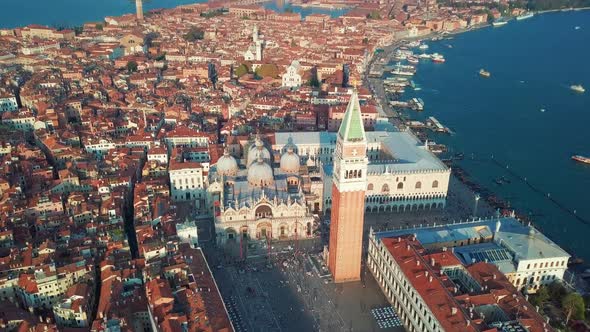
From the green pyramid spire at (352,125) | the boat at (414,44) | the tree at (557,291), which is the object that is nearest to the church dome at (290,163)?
the green pyramid spire at (352,125)

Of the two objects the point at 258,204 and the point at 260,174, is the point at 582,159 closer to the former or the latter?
the point at 260,174

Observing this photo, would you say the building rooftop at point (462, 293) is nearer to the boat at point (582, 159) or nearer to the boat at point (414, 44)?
the boat at point (582, 159)

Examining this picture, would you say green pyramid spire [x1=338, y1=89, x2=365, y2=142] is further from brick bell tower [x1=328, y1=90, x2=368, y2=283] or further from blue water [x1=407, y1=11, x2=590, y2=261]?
blue water [x1=407, y1=11, x2=590, y2=261]

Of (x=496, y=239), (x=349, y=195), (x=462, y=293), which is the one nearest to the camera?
(x=462, y=293)

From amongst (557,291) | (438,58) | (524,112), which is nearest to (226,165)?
(557,291)

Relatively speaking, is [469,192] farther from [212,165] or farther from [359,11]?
[359,11]

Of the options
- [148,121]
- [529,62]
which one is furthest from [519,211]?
[529,62]

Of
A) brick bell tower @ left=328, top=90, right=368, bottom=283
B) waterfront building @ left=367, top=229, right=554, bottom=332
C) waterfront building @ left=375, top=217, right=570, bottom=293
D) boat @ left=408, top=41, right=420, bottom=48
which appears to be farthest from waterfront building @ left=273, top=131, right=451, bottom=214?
boat @ left=408, top=41, right=420, bottom=48
